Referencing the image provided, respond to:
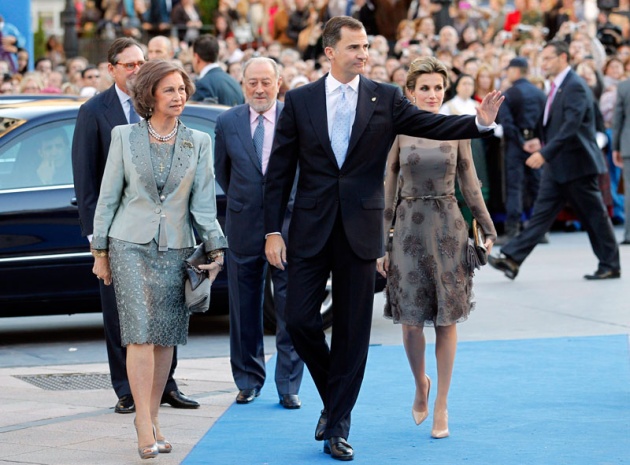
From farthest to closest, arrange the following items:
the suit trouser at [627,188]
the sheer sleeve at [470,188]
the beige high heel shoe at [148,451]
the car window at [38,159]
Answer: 1. the suit trouser at [627,188]
2. the car window at [38,159]
3. the sheer sleeve at [470,188]
4. the beige high heel shoe at [148,451]

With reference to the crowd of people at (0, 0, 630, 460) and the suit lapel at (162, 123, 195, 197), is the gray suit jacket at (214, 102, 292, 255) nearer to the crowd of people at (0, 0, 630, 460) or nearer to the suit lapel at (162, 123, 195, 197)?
the crowd of people at (0, 0, 630, 460)

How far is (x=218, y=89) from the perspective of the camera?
11812 mm

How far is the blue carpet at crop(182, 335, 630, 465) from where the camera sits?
6.38 meters

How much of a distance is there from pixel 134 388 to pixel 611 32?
58.8ft

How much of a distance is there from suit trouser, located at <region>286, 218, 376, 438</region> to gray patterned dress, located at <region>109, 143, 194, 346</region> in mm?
518

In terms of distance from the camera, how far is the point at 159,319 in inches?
252

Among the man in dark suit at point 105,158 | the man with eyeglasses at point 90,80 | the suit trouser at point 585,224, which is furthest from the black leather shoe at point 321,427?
the man with eyeglasses at point 90,80

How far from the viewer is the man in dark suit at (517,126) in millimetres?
16156

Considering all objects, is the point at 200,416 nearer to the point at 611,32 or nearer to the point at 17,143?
the point at 17,143

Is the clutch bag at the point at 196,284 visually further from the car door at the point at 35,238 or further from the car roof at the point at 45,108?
the car roof at the point at 45,108

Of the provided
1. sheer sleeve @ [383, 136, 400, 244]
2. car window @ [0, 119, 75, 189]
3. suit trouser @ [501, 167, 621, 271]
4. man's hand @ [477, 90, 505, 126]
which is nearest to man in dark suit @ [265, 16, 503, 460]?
man's hand @ [477, 90, 505, 126]

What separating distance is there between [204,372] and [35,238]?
5.26ft

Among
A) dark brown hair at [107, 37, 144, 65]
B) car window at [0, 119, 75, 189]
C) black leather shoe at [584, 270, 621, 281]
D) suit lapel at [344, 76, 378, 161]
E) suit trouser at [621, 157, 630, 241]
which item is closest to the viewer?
suit lapel at [344, 76, 378, 161]

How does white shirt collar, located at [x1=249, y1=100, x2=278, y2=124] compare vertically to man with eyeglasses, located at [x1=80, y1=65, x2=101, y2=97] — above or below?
above
